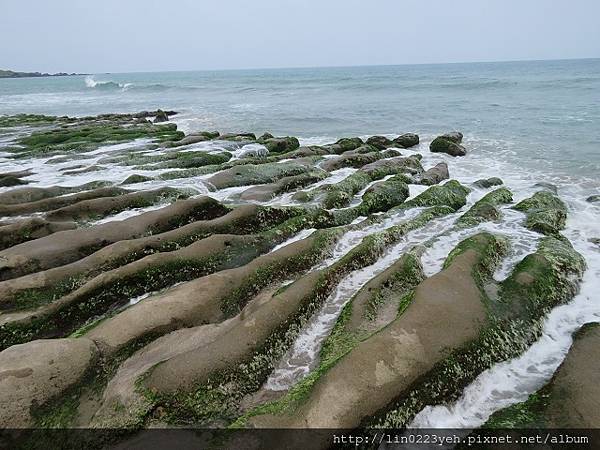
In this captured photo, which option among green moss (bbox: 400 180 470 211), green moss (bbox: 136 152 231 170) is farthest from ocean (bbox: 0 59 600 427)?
green moss (bbox: 136 152 231 170)

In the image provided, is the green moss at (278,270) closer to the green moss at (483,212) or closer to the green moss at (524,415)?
the green moss at (483,212)

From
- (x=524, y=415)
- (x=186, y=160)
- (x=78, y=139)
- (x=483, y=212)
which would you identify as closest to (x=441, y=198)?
(x=483, y=212)

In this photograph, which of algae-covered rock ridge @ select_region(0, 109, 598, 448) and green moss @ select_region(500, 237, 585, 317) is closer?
algae-covered rock ridge @ select_region(0, 109, 598, 448)

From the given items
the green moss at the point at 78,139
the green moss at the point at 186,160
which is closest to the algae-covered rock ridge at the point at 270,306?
the green moss at the point at 186,160

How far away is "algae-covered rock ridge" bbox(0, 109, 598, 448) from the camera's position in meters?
4.05

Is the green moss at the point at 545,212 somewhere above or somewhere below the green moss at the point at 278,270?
below

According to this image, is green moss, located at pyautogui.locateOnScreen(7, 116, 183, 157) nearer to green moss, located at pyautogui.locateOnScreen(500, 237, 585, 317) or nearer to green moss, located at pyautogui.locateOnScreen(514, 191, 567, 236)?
green moss, located at pyautogui.locateOnScreen(514, 191, 567, 236)

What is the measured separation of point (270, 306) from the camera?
5.35 metres

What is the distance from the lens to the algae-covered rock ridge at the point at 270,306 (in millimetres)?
4051

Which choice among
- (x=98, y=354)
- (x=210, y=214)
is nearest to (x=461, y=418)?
(x=98, y=354)

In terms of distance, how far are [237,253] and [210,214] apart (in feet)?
7.45

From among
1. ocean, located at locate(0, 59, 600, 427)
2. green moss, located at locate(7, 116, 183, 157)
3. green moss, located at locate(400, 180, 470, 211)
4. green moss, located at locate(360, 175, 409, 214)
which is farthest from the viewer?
green moss, located at locate(7, 116, 183, 157)

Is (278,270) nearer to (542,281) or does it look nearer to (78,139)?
(542,281)

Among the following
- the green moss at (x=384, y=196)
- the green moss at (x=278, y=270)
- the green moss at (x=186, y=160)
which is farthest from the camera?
the green moss at (x=186, y=160)
